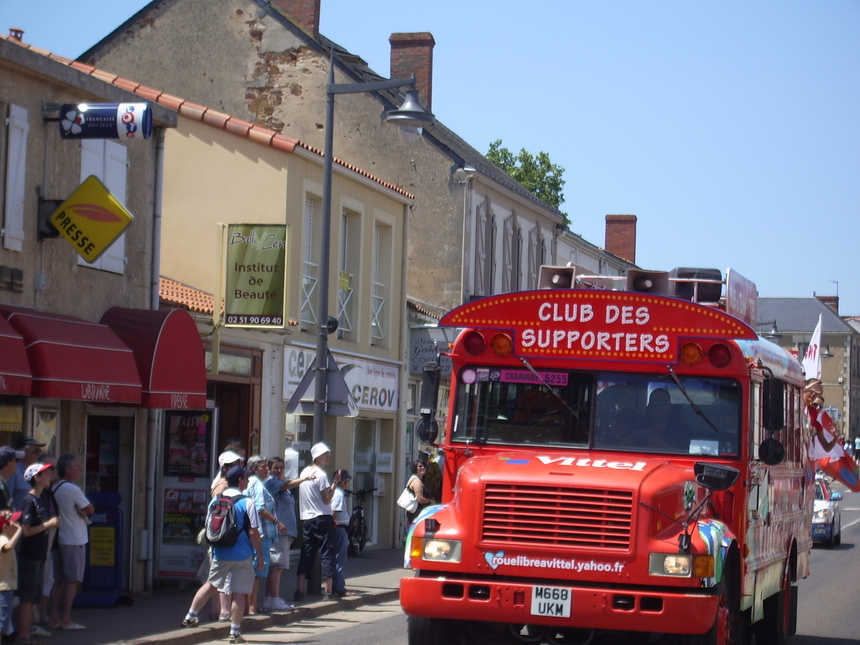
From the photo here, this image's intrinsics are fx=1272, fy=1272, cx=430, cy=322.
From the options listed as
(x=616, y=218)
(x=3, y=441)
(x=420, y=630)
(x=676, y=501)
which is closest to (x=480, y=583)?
(x=420, y=630)

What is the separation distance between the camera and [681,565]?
317 inches

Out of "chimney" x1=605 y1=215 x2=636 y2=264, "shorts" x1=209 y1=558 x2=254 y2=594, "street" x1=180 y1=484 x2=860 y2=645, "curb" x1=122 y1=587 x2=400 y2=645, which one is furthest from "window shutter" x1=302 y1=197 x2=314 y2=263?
"chimney" x1=605 y1=215 x2=636 y2=264

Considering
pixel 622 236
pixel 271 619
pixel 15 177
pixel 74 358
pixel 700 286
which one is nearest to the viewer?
pixel 700 286

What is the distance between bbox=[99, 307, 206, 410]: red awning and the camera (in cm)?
1490

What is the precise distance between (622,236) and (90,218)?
39.4 metres

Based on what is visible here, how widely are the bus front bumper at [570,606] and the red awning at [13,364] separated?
5.40 meters

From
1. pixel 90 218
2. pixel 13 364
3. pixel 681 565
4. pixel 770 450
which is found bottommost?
pixel 681 565

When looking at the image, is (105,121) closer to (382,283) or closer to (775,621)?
(775,621)

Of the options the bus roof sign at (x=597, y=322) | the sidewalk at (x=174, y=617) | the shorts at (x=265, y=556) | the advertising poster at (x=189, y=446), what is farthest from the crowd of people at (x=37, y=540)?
the bus roof sign at (x=597, y=322)

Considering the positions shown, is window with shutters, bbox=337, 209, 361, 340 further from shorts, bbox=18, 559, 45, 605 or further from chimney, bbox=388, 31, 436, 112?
shorts, bbox=18, 559, 45, 605

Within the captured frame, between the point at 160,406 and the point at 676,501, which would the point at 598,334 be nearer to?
the point at 676,501

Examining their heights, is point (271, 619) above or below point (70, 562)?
below

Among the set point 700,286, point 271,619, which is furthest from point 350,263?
point 700,286

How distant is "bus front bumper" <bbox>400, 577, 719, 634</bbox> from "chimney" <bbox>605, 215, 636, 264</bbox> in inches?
1727
